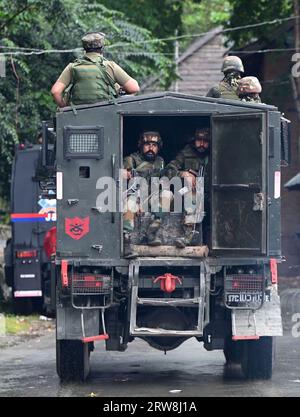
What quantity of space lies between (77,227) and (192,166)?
56.7 inches

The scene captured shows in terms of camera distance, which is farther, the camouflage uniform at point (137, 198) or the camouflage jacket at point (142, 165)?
the camouflage jacket at point (142, 165)

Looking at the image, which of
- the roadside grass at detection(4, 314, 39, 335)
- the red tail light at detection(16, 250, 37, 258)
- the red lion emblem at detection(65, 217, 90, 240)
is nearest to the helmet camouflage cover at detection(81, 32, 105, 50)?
the red lion emblem at detection(65, 217, 90, 240)

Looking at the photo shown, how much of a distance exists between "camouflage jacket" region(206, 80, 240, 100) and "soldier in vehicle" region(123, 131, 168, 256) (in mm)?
966

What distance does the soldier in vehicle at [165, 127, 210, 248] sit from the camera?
39.9 feet

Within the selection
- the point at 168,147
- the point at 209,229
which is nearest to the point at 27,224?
the point at 168,147

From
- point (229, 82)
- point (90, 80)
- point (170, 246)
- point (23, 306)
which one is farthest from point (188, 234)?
point (23, 306)

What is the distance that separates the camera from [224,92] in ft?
43.0

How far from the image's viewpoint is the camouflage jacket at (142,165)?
12.3 metres

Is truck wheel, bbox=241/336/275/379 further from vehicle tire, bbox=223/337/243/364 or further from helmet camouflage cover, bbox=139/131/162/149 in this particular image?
helmet camouflage cover, bbox=139/131/162/149

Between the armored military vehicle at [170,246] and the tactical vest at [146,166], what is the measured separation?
1.60ft

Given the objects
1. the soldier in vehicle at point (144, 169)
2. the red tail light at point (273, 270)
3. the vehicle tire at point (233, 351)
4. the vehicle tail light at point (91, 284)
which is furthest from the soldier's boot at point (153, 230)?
the vehicle tire at point (233, 351)

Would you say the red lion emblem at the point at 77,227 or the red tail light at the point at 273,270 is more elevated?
the red lion emblem at the point at 77,227

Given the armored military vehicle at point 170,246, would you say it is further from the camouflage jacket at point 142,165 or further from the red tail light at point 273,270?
the camouflage jacket at point 142,165
